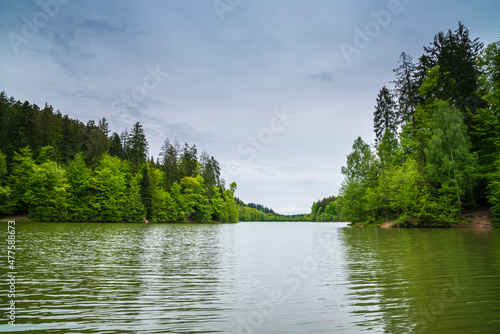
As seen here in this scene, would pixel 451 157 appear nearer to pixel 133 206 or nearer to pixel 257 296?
pixel 257 296

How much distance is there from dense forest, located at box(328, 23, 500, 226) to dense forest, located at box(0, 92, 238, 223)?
55.2 meters

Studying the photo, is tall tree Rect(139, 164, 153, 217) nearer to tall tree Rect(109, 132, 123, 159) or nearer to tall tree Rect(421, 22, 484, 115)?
tall tree Rect(109, 132, 123, 159)

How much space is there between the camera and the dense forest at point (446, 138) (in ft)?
125

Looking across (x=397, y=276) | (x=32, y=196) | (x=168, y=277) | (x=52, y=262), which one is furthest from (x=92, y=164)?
(x=397, y=276)

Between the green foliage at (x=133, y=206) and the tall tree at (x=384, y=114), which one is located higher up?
the tall tree at (x=384, y=114)

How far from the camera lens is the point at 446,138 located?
40094 mm

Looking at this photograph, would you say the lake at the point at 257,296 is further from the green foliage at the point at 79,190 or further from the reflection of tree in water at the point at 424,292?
the green foliage at the point at 79,190

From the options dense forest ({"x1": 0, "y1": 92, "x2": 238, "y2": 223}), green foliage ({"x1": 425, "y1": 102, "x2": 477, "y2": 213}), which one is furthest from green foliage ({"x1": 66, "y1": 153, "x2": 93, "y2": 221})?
green foliage ({"x1": 425, "y1": 102, "x2": 477, "y2": 213})

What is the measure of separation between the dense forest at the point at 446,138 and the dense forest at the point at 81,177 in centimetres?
5522

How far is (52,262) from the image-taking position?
1338cm

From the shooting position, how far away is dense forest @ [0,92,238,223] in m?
60.0

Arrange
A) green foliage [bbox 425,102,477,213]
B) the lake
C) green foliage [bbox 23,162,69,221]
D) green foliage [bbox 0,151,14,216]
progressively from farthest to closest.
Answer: green foliage [bbox 23,162,69,221], green foliage [bbox 0,151,14,216], green foliage [bbox 425,102,477,213], the lake

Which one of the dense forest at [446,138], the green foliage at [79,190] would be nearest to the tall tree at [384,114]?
the dense forest at [446,138]

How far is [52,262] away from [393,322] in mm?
14299
